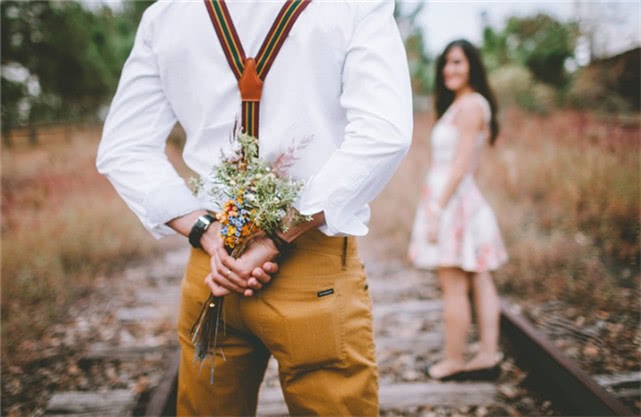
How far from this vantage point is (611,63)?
7.84 metres

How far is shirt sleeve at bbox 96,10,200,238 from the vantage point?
1.46 metres

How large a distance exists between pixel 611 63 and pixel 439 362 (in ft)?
23.4

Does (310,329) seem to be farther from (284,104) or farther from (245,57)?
(245,57)

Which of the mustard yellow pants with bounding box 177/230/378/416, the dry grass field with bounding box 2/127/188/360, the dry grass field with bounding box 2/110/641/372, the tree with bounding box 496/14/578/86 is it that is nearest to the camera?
the mustard yellow pants with bounding box 177/230/378/416

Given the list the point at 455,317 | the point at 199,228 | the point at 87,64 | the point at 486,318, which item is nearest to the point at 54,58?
the point at 87,64

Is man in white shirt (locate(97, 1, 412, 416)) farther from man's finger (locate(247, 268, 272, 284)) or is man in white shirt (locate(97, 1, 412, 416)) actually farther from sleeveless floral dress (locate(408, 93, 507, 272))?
sleeveless floral dress (locate(408, 93, 507, 272))

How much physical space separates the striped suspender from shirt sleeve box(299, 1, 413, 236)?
214 millimetres

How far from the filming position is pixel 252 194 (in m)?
1.28

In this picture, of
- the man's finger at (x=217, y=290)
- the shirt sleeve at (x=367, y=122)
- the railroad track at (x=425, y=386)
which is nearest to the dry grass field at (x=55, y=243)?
the railroad track at (x=425, y=386)

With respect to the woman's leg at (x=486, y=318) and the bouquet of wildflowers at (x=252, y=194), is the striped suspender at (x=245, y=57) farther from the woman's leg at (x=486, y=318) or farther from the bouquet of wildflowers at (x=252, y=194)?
the woman's leg at (x=486, y=318)

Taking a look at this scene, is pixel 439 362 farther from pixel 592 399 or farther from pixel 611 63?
pixel 611 63

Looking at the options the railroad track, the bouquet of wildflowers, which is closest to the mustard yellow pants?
the bouquet of wildflowers

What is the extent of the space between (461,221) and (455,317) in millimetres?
656

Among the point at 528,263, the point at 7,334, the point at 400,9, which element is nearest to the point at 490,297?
the point at 528,263
